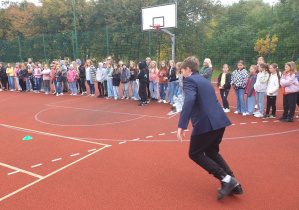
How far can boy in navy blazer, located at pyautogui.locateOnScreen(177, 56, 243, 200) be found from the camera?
3.41 meters

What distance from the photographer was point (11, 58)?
25.8m

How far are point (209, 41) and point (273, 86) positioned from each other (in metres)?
8.90

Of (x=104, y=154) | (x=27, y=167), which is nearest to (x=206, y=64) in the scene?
(x=104, y=154)

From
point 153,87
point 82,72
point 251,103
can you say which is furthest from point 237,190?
point 82,72

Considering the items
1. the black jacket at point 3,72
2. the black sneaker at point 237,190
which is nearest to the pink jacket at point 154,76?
the black sneaker at point 237,190

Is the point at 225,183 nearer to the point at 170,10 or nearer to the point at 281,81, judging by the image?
the point at 281,81

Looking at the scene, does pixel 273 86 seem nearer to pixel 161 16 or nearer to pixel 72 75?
pixel 161 16

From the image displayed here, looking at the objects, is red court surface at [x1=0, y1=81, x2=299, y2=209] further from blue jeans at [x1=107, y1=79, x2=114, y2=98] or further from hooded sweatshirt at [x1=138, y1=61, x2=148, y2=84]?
blue jeans at [x1=107, y1=79, x2=114, y2=98]

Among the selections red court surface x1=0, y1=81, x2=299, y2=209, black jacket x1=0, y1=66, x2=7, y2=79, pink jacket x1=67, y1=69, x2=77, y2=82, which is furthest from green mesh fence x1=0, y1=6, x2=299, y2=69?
red court surface x1=0, y1=81, x2=299, y2=209

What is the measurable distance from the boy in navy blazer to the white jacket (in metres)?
5.20

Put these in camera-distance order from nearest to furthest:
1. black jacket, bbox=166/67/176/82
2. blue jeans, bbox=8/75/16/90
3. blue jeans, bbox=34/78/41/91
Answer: black jacket, bbox=166/67/176/82 → blue jeans, bbox=34/78/41/91 → blue jeans, bbox=8/75/16/90

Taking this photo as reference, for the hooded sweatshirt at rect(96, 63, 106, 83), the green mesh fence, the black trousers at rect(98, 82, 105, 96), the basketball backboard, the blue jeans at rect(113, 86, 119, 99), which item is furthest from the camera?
the basketball backboard

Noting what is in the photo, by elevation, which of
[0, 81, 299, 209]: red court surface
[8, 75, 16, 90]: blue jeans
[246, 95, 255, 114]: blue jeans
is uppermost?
[8, 75, 16, 90]: blue jeans

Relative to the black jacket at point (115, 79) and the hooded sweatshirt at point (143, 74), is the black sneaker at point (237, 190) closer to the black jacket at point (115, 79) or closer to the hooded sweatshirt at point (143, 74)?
the hooded sweatshirt at point (143, 74)
